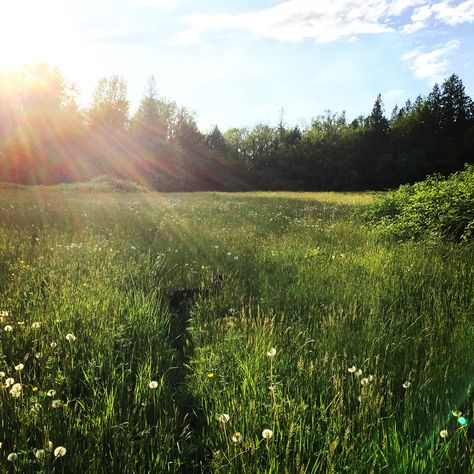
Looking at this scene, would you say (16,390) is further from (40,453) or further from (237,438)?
(237,438)

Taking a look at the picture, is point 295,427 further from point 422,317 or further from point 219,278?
point 219,278

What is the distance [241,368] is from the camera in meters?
3.32

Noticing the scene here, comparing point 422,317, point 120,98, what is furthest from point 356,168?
point 422,317

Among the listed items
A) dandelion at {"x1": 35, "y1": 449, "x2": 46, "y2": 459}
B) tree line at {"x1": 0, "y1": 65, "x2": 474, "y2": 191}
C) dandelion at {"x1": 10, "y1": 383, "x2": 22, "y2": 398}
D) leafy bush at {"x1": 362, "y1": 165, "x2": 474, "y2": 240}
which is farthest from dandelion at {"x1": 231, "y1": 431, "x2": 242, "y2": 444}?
tree line at {"x1": 0, "y1": 65, "x2": 474, "y2": 191}

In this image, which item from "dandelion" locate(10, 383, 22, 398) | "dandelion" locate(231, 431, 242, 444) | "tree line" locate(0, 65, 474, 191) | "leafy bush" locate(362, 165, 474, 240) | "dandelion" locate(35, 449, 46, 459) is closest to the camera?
"dandelion" locate(35, 449, 46, 459)

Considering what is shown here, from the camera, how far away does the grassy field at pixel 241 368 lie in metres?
2.41

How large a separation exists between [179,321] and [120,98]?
8803 cm

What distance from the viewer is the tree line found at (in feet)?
196

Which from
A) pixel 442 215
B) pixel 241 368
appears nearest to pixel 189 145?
pixel 442 215

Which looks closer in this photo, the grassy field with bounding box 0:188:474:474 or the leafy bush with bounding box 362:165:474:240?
the grassy field with bounding box 0:188:474:474

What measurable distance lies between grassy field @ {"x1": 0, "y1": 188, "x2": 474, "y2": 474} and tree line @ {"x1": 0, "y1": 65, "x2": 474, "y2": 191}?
5614 centimetres

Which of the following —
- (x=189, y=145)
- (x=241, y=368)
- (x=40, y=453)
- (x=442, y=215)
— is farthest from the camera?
(x=189, y=145)

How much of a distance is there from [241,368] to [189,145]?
268ft

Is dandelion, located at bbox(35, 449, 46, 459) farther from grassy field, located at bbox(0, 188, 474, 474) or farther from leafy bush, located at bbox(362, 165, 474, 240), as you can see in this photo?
leafy bush, located at bbox(362, 165, 474, 240)
